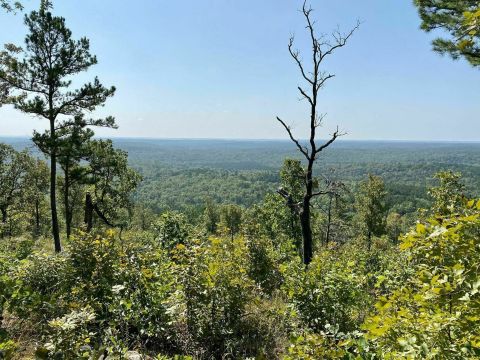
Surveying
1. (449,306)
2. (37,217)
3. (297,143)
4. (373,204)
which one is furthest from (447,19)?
(37,217)

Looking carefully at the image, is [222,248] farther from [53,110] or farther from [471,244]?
[53,110]

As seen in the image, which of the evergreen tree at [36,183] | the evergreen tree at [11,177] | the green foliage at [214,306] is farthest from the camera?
the evergreen tree at [36,183]

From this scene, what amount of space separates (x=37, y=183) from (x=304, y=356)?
35.5 meters

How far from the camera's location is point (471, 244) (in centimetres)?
221

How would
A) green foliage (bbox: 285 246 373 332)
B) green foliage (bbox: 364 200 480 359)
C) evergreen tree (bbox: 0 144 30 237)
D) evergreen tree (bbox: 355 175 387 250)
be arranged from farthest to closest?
1. evergreen tree (bbox: 355 175 387 250)
2. evergreen tree (bbox: 0 144 30 237)
3. green foliage (bbox: 285 246 373 332)
4. green foliage (bbox: 364 200 480 359)

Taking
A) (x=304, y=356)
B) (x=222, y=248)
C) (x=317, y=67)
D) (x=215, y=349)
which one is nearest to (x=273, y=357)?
(x=215, y=349)

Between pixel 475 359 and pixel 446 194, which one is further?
pixel 446 194

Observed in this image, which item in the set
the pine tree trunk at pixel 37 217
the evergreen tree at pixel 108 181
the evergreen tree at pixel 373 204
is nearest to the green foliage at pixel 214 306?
the evergreen tree at pixel 108 181

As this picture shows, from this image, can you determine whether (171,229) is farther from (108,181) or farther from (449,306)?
(108,181)

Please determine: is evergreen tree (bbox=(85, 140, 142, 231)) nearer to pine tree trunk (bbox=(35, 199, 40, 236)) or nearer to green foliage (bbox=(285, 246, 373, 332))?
pine tree trunk (bbox=(35, 199, 40, 236))

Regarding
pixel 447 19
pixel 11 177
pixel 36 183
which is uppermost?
pixel 447 19

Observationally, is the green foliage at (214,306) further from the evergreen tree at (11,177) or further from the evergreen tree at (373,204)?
the evergreen tree at (373,204)

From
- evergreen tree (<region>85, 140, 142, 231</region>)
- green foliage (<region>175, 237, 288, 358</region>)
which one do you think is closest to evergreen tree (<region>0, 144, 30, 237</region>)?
evergreen tree (<region>85, 140, 142, 231</region>)

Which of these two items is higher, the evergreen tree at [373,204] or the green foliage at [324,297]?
the green foliage at [324,297]
